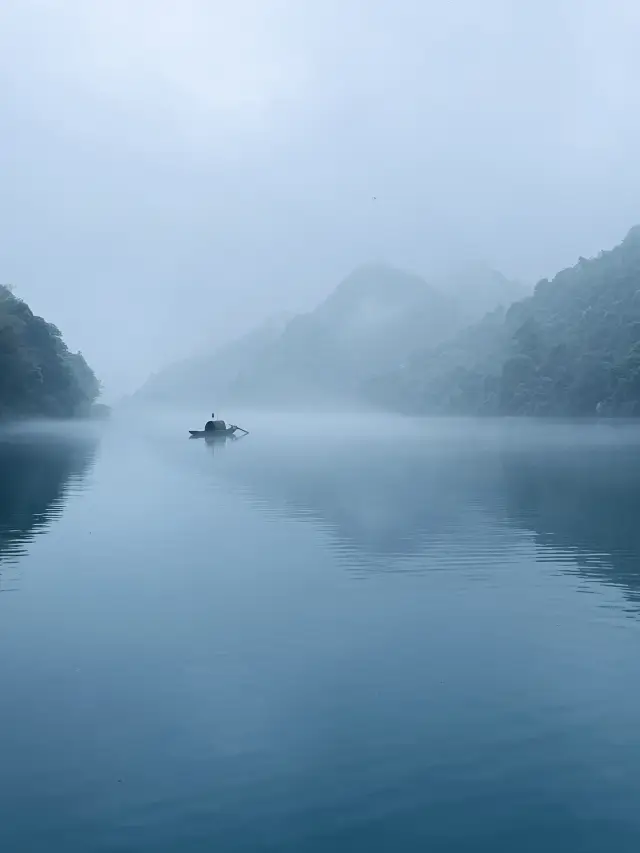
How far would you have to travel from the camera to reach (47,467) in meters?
61.4

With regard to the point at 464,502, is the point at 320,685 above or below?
below

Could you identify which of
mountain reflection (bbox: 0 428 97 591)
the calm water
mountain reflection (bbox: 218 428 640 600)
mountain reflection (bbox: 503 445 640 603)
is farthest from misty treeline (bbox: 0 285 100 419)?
the calm water

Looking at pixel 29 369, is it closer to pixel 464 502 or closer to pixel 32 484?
pixel 32 484

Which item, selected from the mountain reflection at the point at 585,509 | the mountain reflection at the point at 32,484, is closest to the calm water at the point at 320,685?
the mountain reflection at the point at 585,509

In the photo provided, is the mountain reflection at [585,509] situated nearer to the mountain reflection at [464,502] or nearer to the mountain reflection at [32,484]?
the mountain reflection at [464,502]

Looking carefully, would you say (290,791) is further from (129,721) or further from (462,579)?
(462,579)

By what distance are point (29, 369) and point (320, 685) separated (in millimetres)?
113185

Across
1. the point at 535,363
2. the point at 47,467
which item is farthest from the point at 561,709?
the point at 535,363

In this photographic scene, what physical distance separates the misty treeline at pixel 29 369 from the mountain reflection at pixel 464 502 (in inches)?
2014

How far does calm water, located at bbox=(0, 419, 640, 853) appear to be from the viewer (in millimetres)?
11336

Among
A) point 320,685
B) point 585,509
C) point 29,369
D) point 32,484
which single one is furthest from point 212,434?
point 320,685

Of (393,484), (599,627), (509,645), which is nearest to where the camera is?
(509,645)

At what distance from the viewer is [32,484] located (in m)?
50.1

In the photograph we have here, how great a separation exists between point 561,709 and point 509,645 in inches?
144
